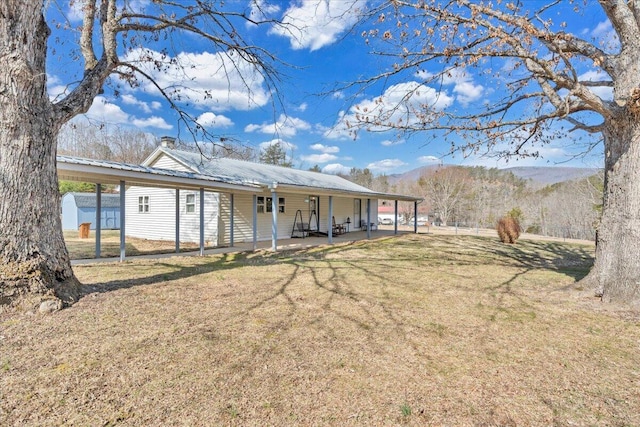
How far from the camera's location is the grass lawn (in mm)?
2342

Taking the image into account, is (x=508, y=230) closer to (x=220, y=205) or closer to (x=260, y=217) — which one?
(x=260, y=217)

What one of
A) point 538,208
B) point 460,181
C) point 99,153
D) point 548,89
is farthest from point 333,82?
point 538,208

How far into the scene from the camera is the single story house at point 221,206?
12805 mm

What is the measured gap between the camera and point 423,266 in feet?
28.7

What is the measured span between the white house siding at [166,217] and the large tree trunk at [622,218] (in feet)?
37.9

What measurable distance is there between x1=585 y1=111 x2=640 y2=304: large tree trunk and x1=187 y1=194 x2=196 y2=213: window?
498 inches

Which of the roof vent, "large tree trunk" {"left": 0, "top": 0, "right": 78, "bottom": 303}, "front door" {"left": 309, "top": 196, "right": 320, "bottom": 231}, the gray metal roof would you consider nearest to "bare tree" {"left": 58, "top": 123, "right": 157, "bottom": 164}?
the gray metal roof

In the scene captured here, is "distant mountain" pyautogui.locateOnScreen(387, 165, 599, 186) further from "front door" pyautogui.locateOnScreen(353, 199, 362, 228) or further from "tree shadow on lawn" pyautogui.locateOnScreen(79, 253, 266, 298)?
"tree shadow on lawn" pyautogui.locateOnScreen(79, 253, 266, 298)

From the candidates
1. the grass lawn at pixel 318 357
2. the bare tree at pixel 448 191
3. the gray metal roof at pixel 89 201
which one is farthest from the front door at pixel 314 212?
the bare tree at pixel 448 191

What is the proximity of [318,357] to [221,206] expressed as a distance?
35.0ft

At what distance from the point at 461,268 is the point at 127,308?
749 cm

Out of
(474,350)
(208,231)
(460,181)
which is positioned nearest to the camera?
(474,350)

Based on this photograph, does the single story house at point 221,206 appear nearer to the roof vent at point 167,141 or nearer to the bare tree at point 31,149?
the roof vent at point 167,141

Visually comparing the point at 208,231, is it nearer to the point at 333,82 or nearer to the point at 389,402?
the point at 333,82
